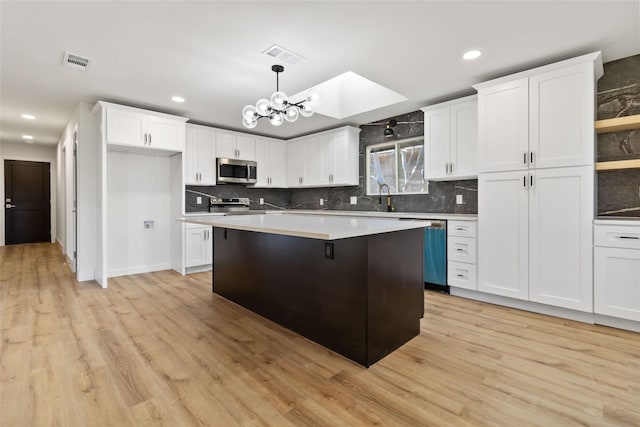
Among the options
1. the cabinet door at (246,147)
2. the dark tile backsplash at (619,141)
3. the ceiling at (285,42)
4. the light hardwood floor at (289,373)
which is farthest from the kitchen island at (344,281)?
the cabinet door at (246,147)

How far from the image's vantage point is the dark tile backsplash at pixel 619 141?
284cm

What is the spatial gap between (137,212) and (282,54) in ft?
11.4

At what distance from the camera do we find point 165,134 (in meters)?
4.38

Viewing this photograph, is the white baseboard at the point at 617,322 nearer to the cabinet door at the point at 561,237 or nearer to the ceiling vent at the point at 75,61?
the cabinet door at the point at 561,237

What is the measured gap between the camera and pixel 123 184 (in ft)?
15.2

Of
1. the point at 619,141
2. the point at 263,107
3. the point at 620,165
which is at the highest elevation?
the point at 263,107

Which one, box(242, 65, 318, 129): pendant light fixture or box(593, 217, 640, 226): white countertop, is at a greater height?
box(242, 65, 318, 129): pendant light fixture

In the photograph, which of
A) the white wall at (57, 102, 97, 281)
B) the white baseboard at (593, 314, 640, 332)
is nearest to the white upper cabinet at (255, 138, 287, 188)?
the white wall at (57, 102, 97, 281)

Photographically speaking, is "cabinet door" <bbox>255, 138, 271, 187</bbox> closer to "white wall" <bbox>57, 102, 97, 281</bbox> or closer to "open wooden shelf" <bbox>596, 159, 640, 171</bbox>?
"white wall" <bbox>57, 102, 97, 281</bbox>

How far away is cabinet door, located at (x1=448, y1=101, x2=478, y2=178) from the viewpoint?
142 inches

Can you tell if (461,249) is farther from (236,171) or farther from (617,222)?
(236,171)

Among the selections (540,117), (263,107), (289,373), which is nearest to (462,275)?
(540,117)

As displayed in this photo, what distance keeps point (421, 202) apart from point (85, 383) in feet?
13.4

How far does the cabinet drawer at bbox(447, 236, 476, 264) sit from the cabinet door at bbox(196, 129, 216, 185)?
3762mm
